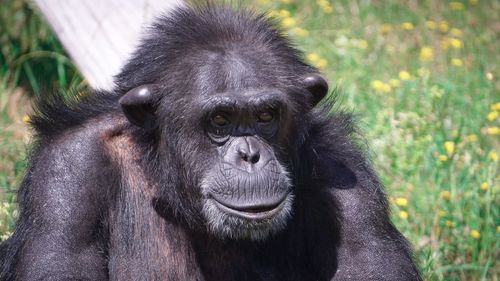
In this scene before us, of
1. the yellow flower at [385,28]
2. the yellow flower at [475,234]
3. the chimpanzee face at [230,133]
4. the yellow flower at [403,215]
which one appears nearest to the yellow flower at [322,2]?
the yellow flower at [385,28]

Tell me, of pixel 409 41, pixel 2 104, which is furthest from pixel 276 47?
pixel 409 41

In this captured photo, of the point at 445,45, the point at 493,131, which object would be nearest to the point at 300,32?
the point at 445,45

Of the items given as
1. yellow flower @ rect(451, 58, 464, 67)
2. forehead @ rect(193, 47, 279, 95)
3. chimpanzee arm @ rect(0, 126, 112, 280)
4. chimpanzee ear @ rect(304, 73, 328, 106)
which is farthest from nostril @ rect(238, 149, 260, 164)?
yellow flower @ rect(451, 58, 464, 67)

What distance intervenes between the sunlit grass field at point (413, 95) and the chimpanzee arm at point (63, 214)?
3.46 ft

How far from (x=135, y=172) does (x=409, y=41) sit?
6924 millimetres

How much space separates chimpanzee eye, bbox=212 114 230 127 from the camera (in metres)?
5.96

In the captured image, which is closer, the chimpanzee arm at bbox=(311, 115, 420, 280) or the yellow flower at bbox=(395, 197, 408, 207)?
the chimpanzee arm at bbox=(311, 115, 420, 280)

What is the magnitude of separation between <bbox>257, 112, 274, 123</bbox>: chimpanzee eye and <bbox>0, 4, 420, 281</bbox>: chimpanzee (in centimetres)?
1

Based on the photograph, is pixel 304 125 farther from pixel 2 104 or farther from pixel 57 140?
pixel 2 104

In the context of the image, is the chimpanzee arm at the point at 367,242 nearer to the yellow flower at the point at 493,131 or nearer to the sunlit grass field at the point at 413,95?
the sunlit grass field at the point at 413,95

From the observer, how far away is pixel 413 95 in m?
9.87

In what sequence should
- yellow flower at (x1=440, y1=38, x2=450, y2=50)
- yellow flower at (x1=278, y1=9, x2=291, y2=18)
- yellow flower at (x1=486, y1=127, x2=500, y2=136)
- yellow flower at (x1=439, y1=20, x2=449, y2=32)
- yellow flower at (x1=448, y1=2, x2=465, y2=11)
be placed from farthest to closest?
yellow flower at (x1=448, y1=2, x2=465, y2=11), yellow flower at (x1=439, y1=20, x2=449, y2=32), yellow flower at (x1=278, y1=9, x2=291, y2=18), yellow flower at (x1=440, y1=38, x2=450, y2=50), yellow flower at (x1=486, y1=127, x2=500, y2=136)

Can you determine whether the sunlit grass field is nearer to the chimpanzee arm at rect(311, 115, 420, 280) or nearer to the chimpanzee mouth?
the chimpanzee arm at rect(311, 115, 420, 280)

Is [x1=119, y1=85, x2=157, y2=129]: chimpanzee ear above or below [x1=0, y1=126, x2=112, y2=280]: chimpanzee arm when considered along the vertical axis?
above
